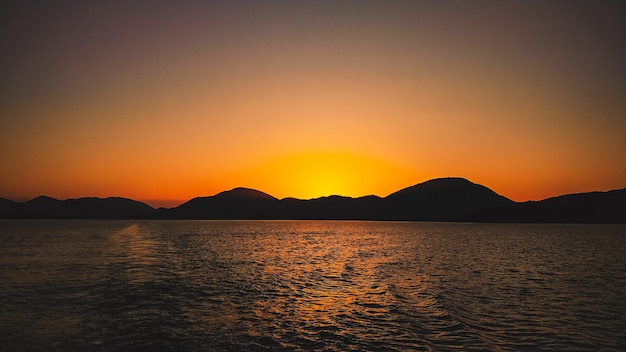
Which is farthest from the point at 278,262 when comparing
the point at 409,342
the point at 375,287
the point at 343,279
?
the point at 409,342

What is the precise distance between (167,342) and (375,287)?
842 inches

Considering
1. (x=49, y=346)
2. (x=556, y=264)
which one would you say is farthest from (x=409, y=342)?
(x=556, y=264)

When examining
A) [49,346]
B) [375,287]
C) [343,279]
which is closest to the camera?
[49,346]

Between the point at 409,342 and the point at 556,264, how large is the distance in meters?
47.9

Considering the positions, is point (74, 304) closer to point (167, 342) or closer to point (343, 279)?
point (167, 342)

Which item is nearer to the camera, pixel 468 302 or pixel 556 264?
pixel 468 302

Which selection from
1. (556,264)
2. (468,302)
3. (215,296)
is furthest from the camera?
(556,264)

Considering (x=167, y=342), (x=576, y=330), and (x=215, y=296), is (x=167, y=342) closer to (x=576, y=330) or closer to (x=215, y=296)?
(x=215, y=296)

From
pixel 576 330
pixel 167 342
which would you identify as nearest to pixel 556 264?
pixel 576 330

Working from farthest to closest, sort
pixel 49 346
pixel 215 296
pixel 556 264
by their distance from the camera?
pixel 556 264, pixel 215 296, pixel 49 346

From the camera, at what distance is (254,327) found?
939 inches

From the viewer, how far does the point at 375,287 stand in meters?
38.5

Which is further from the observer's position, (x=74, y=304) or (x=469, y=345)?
(x=74, y=304)

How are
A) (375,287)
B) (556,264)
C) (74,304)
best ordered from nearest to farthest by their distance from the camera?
(74,304)
(375,287)
(556,264)
